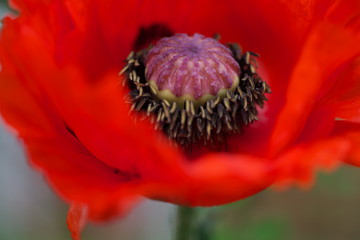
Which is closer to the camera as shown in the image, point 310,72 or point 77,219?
point 310,72

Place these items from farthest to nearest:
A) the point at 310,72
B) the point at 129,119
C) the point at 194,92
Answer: the point at 194,92 < the point at 129,119 < the point at 310,72

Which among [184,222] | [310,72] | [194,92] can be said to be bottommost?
[184,222]

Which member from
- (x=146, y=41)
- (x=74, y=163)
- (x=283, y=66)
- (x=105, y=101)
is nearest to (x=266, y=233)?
(x=283, y=66)

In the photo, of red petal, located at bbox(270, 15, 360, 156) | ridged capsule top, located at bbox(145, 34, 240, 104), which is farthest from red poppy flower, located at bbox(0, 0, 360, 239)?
ridged capsule top, located at bbox(145, 34, 240, 104)

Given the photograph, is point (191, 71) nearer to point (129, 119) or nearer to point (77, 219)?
point (129, 119)

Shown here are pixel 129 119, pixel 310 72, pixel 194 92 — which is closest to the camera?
pixel 310 72

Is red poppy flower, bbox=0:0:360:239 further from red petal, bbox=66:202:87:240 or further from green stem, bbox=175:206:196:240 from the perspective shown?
green stem, bbox=175:206:196:240

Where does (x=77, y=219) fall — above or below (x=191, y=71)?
below

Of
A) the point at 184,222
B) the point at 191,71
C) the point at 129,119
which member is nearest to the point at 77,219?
the point at 129,119
